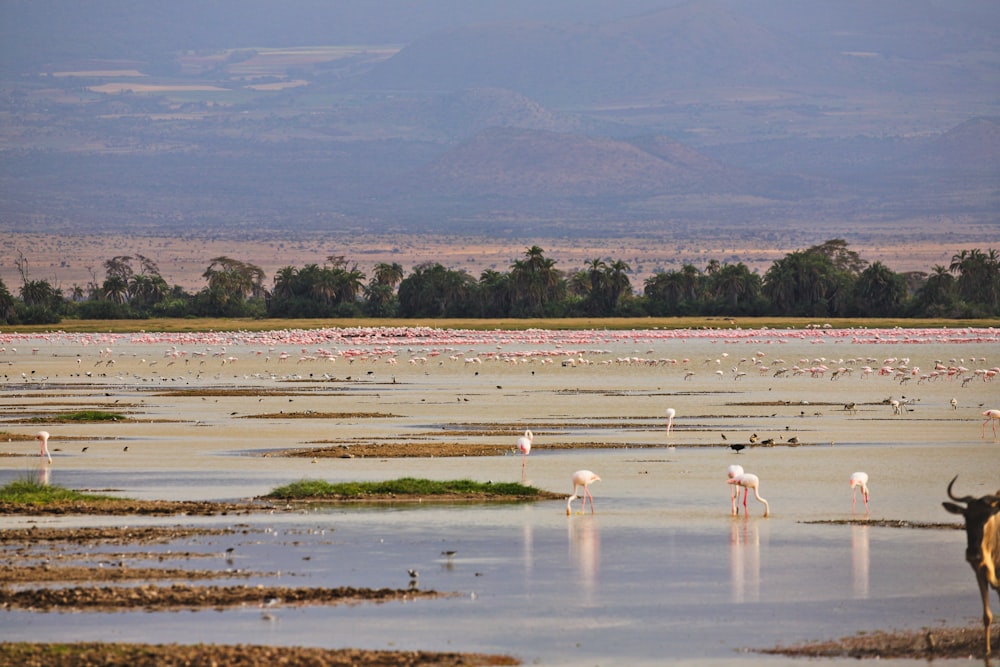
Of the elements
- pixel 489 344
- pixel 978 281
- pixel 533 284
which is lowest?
pixel 489 344

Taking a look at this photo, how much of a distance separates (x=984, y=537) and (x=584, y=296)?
10233 cm

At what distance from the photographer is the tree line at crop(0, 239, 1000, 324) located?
105 meters

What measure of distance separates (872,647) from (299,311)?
101283 mm

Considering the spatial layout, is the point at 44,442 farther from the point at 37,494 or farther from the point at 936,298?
the point at 936,298

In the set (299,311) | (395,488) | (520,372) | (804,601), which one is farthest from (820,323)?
(804,601)

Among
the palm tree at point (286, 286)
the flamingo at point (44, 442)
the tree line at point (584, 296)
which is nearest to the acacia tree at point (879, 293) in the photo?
the tree line at point (584, 296)

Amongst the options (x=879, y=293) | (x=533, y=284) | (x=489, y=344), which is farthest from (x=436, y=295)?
(x=489, y=344)

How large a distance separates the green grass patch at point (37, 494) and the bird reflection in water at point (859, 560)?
8.97 metres

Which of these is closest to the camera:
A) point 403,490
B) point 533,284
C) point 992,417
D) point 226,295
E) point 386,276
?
point 403,490

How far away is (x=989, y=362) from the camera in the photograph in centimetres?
6019

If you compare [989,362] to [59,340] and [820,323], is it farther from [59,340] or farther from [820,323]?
[59,340]

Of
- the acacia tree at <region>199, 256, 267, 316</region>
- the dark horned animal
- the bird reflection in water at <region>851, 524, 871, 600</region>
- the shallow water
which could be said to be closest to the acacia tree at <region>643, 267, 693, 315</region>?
the acacia tree at <region>199, 256, 267, 316</region>

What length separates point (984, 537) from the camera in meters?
12.6

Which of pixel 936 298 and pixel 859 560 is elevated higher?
pixel 936 298
